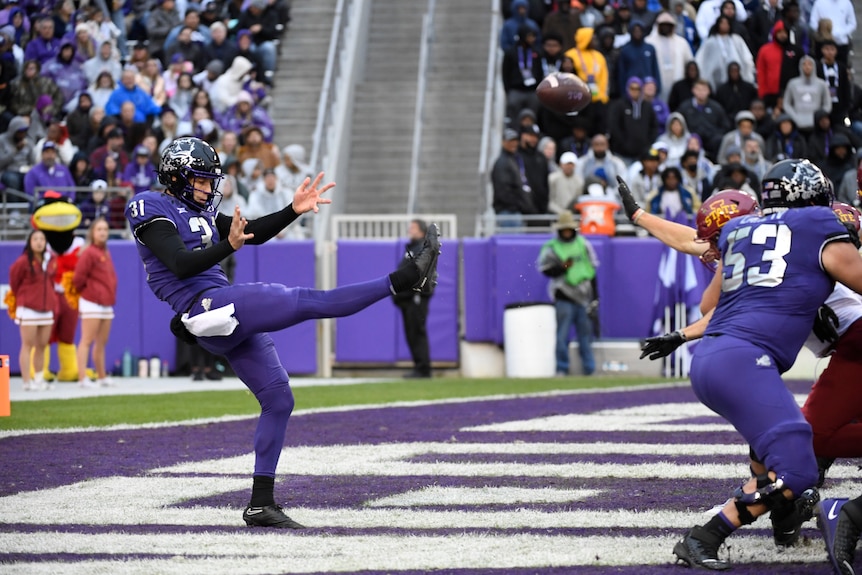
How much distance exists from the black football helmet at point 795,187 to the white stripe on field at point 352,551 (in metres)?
1.43

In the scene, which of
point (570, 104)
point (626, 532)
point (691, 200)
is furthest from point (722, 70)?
point (626, 532)

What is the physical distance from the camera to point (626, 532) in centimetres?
620

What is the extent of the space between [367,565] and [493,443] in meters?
4.61

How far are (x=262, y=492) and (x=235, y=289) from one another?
95 cm

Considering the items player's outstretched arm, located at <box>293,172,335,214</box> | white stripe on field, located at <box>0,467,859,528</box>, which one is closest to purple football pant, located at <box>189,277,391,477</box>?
white stripe on field, located at <box>0,467,859,528</box>

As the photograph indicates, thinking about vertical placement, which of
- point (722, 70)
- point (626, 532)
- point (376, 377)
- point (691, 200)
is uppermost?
point (722, 70)

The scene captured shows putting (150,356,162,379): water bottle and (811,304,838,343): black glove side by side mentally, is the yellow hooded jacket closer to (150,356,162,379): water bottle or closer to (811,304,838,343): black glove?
(150,356,162,379): water bottle

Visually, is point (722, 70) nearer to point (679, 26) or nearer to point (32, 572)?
point (679, 26)

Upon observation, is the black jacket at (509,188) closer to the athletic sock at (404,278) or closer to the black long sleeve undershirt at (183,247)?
the black long sleeve undershirt at (183,247)

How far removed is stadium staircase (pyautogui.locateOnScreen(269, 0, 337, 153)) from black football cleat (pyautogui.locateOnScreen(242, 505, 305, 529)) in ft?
48.7

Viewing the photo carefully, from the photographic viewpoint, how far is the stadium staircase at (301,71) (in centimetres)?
2141

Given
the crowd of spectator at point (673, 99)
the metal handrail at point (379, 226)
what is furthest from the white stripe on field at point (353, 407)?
the metal handrail at point (379, 226)

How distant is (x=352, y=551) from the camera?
226 inches

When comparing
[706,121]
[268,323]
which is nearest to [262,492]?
[268,323]
